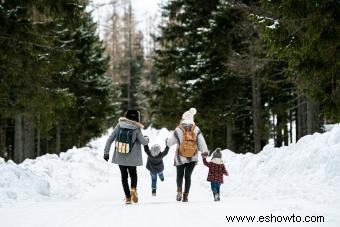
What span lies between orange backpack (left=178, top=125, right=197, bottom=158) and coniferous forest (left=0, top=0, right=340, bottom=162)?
98.3 inches

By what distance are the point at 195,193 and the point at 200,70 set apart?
1130 cm

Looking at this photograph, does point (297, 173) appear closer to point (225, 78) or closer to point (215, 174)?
point (215, 174)

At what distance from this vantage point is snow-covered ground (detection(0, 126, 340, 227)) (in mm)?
7098

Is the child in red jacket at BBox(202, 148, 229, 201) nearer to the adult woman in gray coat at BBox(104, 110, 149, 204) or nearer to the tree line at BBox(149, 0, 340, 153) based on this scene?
the adult woman in gray coat at BBox(104, 110, 149, 204)

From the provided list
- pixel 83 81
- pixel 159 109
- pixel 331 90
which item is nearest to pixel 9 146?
pixel 83 81

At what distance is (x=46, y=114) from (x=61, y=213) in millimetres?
9139

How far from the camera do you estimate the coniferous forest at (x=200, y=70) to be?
10.1m

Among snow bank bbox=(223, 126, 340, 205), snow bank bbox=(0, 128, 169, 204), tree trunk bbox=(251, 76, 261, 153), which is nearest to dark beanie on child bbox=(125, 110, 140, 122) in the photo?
snow bank bbox=(0, 128, 169, 204)

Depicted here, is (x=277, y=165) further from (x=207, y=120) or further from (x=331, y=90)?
(x=207, y=120)

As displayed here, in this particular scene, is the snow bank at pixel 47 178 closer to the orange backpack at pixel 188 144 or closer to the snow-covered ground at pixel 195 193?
the snow-covered ground at pixel 195 193

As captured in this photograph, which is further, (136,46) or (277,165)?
(136,46)

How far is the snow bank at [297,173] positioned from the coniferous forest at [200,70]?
3.51 feet

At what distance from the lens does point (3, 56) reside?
13117 mm

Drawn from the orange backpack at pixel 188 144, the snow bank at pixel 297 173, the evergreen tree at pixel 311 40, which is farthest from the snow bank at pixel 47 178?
the evergreen tree at pixel 311 40
